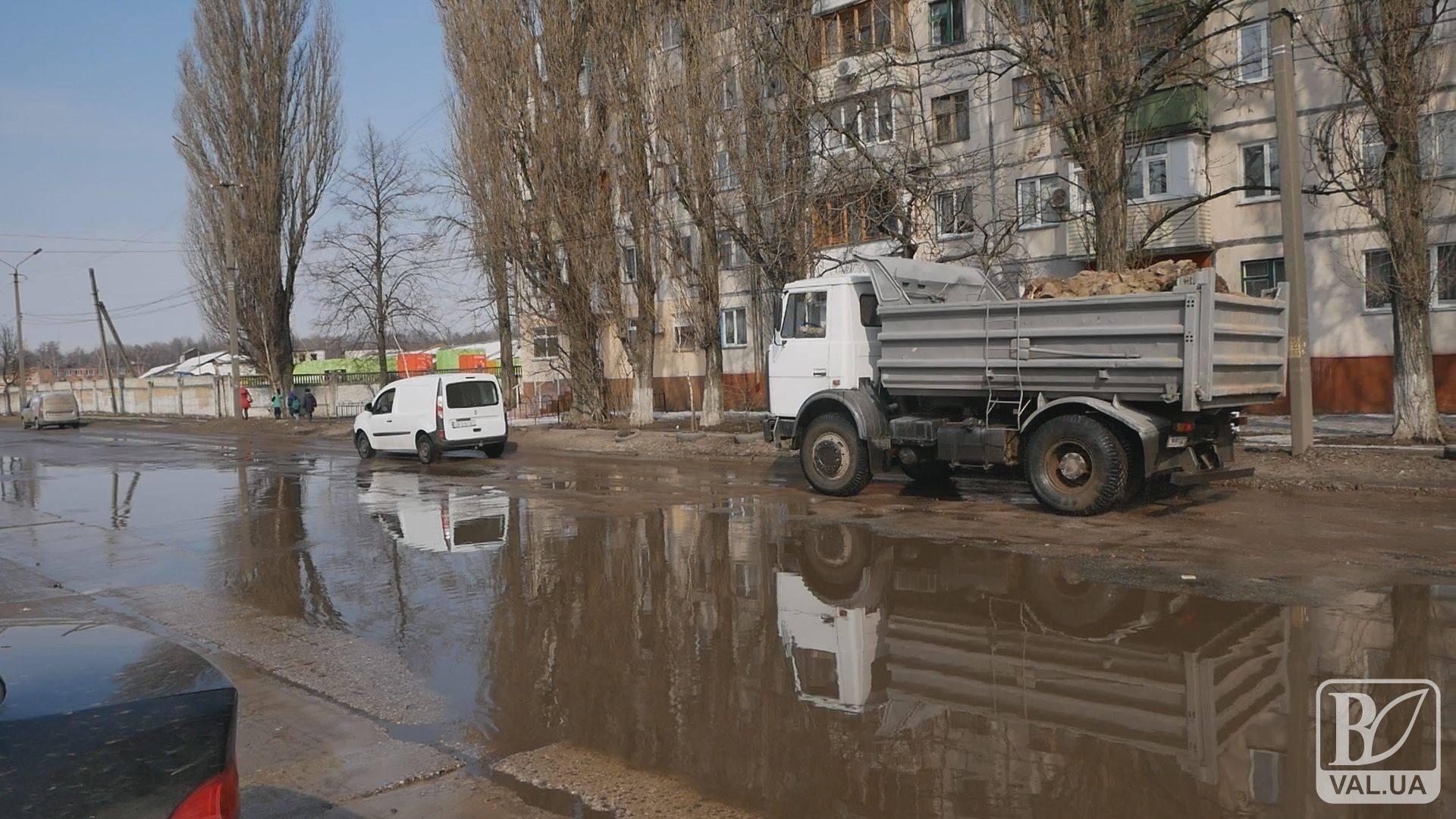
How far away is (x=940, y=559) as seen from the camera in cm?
Answer: 939

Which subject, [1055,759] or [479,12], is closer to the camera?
[1055,759]

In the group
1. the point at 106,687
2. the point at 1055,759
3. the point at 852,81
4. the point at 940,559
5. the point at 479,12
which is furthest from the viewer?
the point at 479,12

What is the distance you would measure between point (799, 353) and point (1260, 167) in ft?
60.7

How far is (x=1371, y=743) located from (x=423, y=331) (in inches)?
1871

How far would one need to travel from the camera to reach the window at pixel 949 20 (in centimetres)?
3115

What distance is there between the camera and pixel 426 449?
22109 mm

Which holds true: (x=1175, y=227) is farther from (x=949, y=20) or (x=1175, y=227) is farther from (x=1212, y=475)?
(x=1212, y=475)

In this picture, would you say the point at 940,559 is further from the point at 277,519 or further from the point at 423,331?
the point at 423,331

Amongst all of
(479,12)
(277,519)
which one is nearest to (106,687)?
(277,519)

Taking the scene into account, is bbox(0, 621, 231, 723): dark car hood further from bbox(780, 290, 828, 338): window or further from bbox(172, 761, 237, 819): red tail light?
bbox(780, 290, 828, 338): window

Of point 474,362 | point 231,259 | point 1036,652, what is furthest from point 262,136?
point 1036,652

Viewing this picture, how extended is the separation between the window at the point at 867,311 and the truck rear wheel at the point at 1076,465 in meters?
2.88

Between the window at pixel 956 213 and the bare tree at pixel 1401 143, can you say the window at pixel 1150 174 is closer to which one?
the window at pixel 956 213

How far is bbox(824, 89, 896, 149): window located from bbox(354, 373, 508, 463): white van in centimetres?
904
